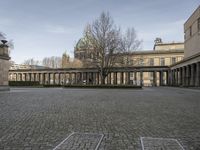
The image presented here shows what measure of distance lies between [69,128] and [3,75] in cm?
2278

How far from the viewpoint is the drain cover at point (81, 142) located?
461cm

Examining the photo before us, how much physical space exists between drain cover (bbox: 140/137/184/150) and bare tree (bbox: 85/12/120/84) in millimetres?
38315

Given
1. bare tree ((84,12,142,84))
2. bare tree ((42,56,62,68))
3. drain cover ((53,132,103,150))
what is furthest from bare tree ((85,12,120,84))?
bare tree ((42,56,62,68))

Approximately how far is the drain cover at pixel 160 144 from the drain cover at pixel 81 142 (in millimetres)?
1067

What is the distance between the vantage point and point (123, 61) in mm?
46281

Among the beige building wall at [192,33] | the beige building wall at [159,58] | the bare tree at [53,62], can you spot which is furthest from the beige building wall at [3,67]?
the bare tree at [53,62]

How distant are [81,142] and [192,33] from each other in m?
56.5

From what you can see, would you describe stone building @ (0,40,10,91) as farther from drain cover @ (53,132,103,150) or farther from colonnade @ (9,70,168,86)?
colonnade @ (9,70,168,86)

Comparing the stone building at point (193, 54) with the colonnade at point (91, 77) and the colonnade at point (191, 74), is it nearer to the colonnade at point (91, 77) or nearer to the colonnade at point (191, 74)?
the colonnade at point (191, 74)

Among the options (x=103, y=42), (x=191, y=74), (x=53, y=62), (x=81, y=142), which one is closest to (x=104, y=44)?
(x=103, y=42)

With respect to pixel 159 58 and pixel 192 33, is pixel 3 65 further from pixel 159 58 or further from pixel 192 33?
pixel 159 58

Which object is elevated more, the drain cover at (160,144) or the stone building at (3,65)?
the stone building at (3,65)

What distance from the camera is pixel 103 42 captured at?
142 feet

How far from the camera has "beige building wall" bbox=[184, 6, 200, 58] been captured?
1960 inches
